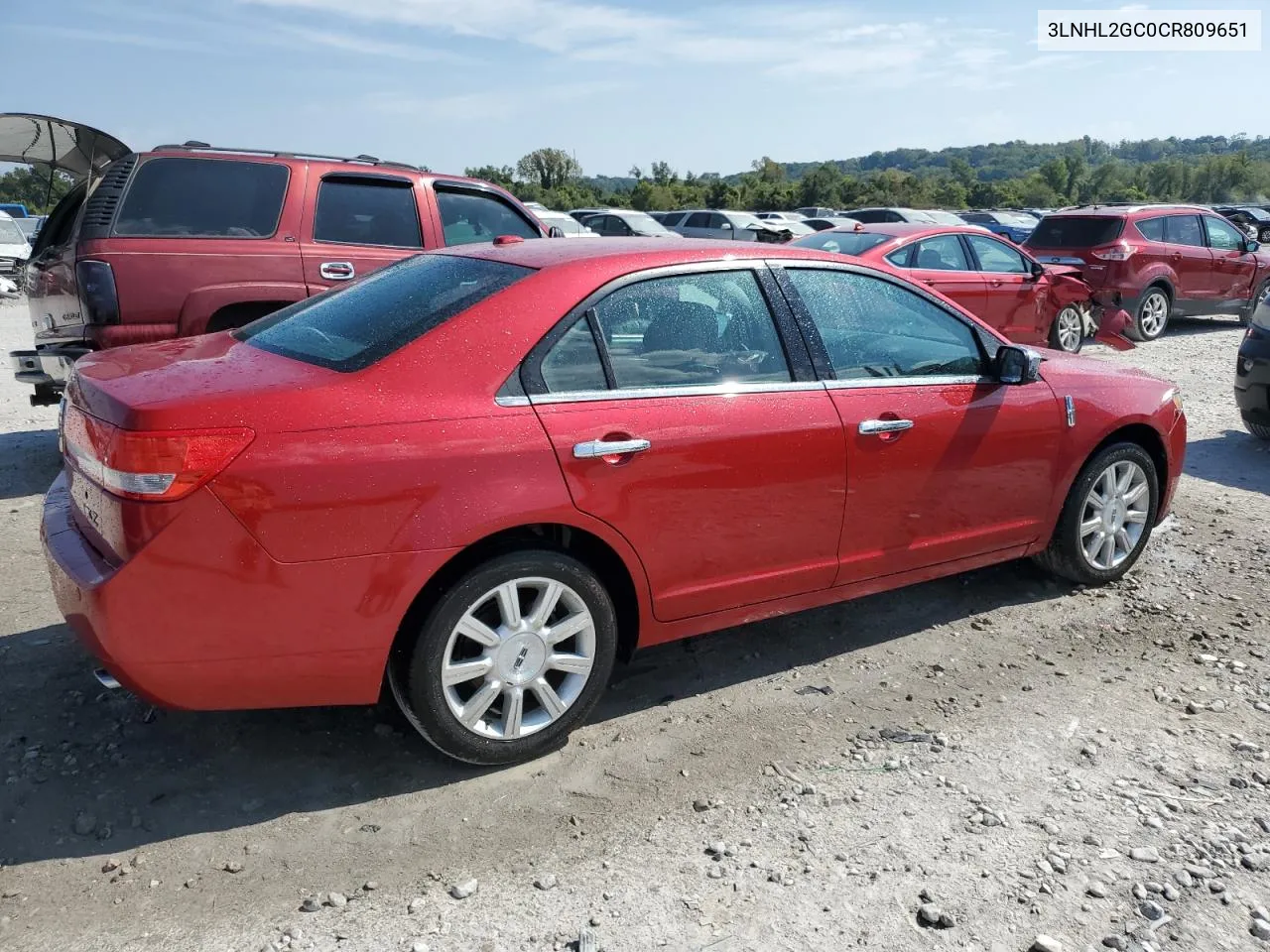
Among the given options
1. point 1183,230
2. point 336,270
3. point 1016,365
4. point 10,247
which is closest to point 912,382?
point 1016,365

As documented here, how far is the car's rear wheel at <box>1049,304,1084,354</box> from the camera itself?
485 inches

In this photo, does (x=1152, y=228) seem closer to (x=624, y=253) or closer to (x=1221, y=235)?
(x=1221, y=235)

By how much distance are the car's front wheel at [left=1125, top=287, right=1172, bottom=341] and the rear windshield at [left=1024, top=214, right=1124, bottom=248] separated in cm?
96

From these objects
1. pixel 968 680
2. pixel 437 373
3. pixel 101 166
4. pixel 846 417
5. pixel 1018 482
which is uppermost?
pixel 101 166

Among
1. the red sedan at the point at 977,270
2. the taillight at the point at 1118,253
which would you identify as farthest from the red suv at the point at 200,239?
the taillight at the point at 1118,253

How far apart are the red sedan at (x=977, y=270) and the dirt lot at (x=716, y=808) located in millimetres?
6342

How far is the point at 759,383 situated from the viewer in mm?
3695

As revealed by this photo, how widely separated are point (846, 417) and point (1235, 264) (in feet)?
45.3

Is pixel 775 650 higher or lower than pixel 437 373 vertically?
lower

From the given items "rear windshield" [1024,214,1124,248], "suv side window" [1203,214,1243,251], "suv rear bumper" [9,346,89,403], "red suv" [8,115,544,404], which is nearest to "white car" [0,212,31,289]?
"red suv" [8,115,544,404]

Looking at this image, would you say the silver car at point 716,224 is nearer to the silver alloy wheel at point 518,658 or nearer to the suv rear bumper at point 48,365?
the suv rear bumper at point 48,365

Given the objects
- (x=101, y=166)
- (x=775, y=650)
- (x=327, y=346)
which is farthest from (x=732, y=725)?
(x=101, y=166)

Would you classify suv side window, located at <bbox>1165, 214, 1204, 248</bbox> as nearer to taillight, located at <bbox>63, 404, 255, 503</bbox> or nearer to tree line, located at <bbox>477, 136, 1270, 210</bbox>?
taillight, located at <bbox>63, 404, 255, 503</bbox>

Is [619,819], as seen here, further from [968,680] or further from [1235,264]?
[1235,264]
